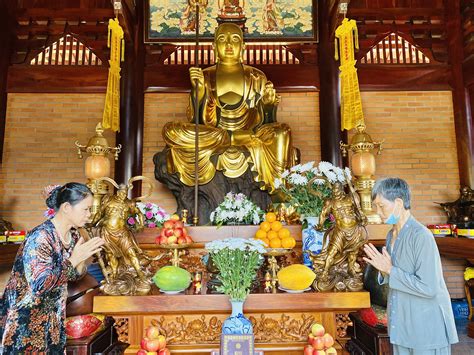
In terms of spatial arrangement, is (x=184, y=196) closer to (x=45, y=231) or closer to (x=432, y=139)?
(x=45, y=231)

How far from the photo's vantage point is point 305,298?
2127 mm

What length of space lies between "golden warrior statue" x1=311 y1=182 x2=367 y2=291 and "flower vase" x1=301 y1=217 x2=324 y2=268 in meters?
0.34

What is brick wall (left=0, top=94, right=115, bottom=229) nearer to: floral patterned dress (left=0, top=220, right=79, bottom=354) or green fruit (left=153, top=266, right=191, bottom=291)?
green fruit (left=153, top=266, right=191, bottom=291)

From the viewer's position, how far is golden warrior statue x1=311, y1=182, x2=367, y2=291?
2.23m

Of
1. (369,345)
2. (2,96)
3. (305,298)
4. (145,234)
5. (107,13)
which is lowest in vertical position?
(369,345)

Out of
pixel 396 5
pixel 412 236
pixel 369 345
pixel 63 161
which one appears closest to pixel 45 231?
pixel 412 236

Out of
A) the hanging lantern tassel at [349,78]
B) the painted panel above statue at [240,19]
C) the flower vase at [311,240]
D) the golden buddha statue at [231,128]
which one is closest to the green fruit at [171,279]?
the flower vase at [311,240]

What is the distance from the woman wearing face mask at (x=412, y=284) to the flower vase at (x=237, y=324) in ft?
2.10

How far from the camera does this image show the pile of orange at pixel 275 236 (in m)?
2.37

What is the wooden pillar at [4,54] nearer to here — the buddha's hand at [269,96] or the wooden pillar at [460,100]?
the buddha's hand at [269,96]

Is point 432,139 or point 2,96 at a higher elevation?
point 2,96

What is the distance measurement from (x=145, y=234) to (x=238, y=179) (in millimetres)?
1901

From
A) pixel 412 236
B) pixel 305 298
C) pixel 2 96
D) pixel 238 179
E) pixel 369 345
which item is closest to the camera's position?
pixel 412 236

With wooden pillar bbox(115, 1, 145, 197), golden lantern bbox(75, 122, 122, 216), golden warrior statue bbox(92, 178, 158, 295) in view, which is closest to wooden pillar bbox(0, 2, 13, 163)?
wooden pillar bbox(115, 1, 145, 197)
